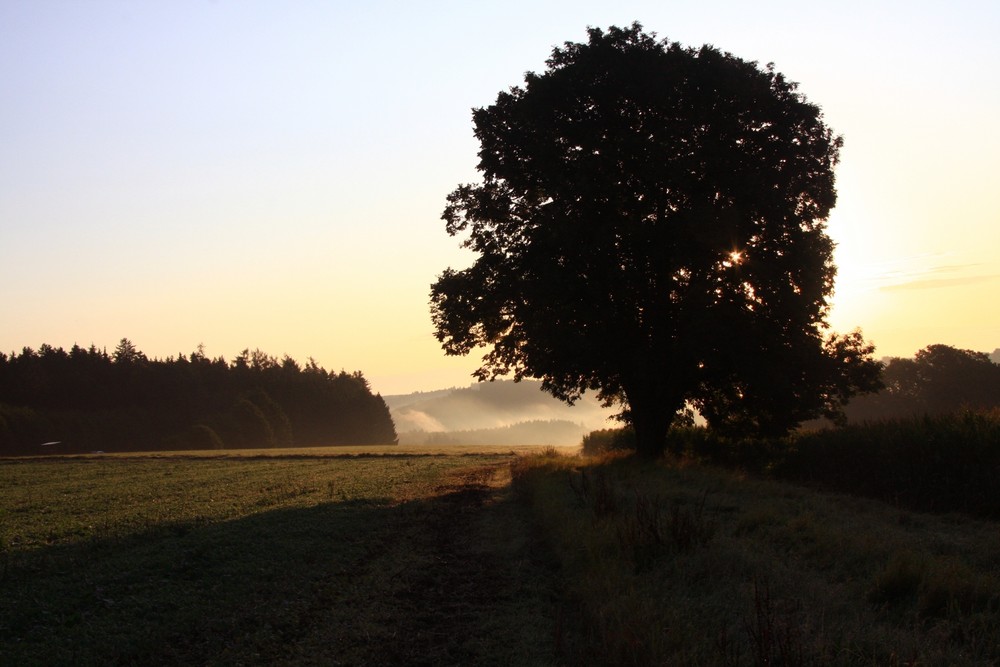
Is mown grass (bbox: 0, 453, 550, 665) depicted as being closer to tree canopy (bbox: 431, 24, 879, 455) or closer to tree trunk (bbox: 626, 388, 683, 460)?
tree canopy (bbox: 431, 24, 879, 455)

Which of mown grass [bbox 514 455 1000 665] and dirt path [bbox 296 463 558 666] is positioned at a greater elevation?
mown grass [bbox 514 455 1000 665]

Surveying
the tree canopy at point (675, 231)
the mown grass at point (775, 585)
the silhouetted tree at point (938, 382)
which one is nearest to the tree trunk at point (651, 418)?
the tree canopy at point (675, 231)

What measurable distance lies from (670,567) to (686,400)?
20736 mm

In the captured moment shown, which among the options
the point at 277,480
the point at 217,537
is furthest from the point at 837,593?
the point at 277,480

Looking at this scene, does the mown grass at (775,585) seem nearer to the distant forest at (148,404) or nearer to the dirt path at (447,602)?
the dirt path at (447,602)

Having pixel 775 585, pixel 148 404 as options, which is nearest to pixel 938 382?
pixel 775 585

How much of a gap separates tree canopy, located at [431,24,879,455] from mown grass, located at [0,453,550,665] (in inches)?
376

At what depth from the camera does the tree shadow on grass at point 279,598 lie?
7938 mm

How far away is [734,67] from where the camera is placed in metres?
26.4

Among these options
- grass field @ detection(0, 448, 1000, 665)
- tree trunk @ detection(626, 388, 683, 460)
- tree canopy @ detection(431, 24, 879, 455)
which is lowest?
grass field @ detection(0, 448, 1000, 665)

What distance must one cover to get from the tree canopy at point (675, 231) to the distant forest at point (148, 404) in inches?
2617

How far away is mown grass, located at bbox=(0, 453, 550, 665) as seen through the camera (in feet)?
26.3

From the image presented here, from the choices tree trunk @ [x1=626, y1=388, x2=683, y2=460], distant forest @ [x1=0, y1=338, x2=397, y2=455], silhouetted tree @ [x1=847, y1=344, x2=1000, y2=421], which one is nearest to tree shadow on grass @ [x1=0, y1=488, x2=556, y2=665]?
tree trunk @ [x1=626, y1=388, x2=683, y2=460]

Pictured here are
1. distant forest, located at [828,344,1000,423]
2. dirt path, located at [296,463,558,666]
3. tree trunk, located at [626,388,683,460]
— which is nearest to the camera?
dirt path, located at [296,463,558,666]
